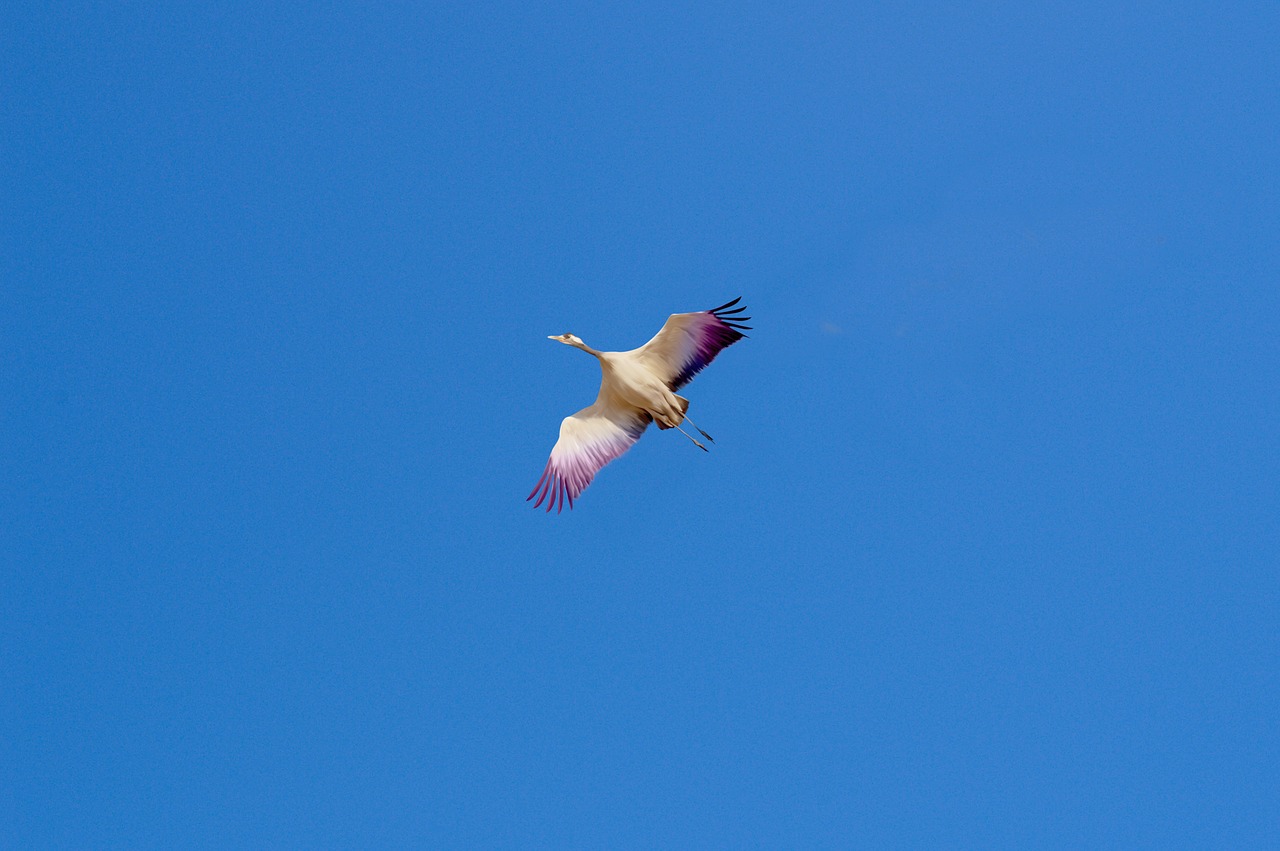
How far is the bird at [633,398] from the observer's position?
776 inches

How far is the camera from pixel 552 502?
19422mm

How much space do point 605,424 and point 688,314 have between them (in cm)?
289

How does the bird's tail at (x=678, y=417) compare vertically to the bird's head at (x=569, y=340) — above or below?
below

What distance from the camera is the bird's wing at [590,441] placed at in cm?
1997

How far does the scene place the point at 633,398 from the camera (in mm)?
20438

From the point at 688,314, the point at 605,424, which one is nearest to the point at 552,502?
the point at 605,424

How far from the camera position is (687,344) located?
20.0 m

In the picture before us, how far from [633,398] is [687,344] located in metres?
1.49

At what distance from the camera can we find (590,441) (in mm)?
20688

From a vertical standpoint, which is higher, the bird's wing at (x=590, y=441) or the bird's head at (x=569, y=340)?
the bird's head at (x=569, y=340)

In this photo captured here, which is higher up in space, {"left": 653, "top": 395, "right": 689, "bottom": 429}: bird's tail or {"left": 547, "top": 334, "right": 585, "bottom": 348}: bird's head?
{"left": 547, "top": 334, "right": 585, "bottom": 348}: bird's head

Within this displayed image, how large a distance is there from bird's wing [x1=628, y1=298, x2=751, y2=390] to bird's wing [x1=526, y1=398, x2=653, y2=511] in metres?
→ 1.09

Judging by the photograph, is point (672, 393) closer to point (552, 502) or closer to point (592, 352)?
point (592, 352)

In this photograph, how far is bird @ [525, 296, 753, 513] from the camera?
19703mm
